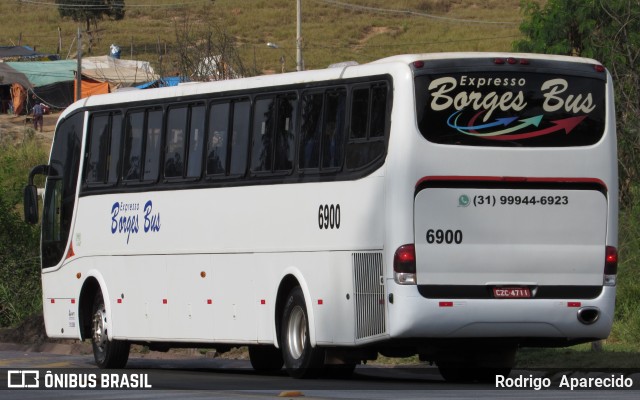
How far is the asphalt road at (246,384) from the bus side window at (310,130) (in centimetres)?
241

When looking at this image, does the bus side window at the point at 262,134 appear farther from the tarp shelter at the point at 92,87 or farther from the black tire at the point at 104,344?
the tarp shelter at the point at 92,87

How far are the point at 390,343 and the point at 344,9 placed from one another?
3766 inches

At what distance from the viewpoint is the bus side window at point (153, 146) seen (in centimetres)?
1883

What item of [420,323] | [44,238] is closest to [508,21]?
[44,238]

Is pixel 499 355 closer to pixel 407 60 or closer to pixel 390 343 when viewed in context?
pixel 390 343

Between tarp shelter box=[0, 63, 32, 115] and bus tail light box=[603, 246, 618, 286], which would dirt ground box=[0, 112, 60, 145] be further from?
bus tail light box=[603, 246, 618, 286]

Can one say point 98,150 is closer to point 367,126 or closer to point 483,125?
point 367,126

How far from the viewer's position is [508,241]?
48.6ft

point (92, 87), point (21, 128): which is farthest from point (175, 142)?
point (92, 87)

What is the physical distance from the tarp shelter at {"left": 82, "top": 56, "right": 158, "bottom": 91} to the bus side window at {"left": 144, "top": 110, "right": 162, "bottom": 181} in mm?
42929

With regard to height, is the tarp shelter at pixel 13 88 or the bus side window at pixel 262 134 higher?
the bus side window at pixel 262 134

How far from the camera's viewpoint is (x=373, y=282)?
14.9 m

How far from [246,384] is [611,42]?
12.7m

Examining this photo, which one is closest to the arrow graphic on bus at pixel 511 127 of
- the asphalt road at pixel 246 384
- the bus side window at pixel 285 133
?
the bus side window at pixel 285 133
